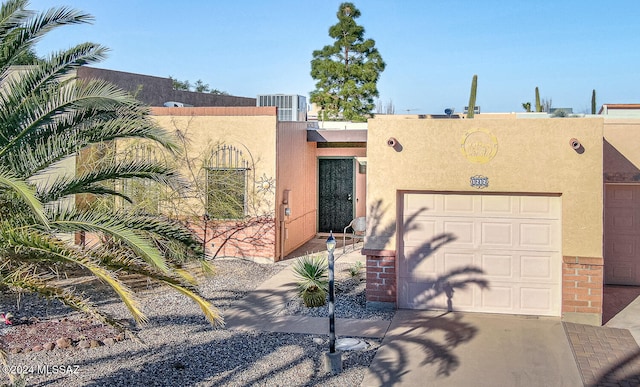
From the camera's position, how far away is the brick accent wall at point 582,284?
9.14m

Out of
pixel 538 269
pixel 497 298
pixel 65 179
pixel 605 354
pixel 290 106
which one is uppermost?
pixel 290 106

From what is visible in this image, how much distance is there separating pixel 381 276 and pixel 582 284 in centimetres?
326

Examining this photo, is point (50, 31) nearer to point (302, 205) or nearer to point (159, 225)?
point (159, 225)

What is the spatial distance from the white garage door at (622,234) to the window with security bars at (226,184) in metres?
8.24

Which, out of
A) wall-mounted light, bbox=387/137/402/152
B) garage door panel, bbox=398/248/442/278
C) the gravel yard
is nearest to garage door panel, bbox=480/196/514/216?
garage door panel, bbox=398/248/442/278

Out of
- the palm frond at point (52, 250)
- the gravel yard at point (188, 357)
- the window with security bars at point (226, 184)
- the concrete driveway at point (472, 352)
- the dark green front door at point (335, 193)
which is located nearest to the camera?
the palm frond at point (52, 250)

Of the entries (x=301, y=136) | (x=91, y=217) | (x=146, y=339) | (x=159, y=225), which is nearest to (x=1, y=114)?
(x=91, y=217)

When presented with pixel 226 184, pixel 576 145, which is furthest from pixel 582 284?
pixel 226 184

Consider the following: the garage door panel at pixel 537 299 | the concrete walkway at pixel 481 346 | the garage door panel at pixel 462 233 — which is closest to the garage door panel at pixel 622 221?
the concrete walkway at pixel 481 346

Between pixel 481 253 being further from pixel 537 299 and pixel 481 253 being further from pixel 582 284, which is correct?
pixel 582 284

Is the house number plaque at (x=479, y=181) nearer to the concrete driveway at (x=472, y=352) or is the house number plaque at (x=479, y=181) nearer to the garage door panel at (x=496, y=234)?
the garage door panel at (x=496, y=234)

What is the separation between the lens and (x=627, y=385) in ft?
22.5

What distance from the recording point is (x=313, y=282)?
10.3m

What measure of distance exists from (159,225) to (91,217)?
0.82m
